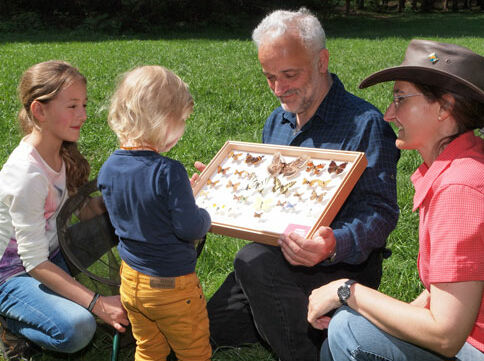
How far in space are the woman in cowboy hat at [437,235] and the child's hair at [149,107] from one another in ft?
3.34

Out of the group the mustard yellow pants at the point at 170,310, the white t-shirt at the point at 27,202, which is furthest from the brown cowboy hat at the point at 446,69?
the white t-shirt at the point at 27,202

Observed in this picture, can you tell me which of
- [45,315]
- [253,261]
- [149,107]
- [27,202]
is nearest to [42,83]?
[27,202]

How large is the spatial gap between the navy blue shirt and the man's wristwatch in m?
0.73

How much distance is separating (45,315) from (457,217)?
2186mm

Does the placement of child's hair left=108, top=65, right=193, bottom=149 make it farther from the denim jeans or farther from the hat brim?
the hat brim

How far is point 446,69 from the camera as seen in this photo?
2191mm

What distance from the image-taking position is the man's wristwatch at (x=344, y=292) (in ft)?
7.54

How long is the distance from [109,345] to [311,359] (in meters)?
1.37

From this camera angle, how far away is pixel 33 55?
14.0 metres

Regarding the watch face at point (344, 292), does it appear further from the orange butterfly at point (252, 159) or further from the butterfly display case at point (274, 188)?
the orange butterfly at point (252, 159)

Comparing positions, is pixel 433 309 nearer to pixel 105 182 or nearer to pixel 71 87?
pixel 105 182

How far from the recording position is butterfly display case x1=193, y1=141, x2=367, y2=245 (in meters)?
2.73

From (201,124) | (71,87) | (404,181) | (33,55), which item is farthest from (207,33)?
(71,87)

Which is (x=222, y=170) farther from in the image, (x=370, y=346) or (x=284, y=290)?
(x=370, y=346)
